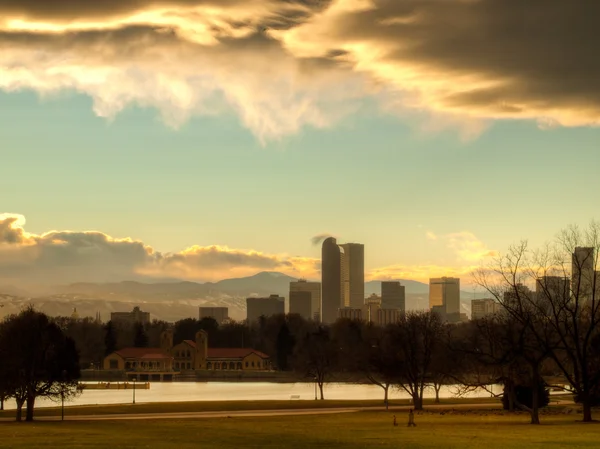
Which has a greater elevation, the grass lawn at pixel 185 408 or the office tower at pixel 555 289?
the office tower at pixel 555 289

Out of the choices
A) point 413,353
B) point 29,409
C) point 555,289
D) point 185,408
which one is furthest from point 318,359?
point 555,289

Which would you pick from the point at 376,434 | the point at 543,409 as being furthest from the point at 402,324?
the point at 376,434

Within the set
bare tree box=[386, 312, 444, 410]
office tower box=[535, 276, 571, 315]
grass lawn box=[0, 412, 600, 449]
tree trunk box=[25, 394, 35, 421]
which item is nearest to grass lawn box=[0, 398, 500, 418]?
bare tree box=[386, 312, 444, 410]

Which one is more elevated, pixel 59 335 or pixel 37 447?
pixel 59 335

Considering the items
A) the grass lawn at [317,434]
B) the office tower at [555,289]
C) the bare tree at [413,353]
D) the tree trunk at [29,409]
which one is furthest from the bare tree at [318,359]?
the grass lawn at [317,434]

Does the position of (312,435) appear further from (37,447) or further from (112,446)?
(37,447)

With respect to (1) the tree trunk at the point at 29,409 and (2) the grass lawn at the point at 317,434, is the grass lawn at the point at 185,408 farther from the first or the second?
(2) the grass lawn at the point at 317,434

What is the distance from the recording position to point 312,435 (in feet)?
180

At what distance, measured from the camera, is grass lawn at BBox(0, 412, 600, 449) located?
47.8 meters

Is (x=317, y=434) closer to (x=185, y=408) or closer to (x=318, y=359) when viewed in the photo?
(x=185, y=408)

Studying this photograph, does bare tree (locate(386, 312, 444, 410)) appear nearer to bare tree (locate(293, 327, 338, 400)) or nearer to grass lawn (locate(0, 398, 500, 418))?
grass lawn (locate(0, 398, 500, 418))

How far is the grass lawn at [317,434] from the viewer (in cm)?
4775

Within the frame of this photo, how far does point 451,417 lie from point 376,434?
2311 centimetres

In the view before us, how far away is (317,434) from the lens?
55875 mm
